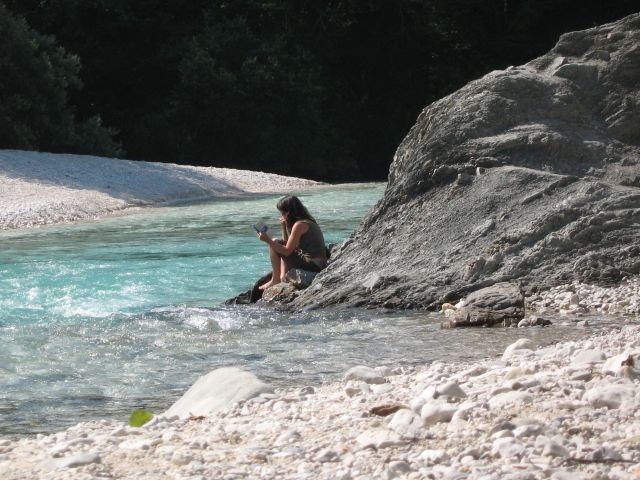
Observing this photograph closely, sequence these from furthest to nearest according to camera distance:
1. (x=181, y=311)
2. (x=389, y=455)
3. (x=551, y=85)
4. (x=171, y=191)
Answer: (x=171, y=191)
(x=551, y=85)
(x=181, y=311)
(x=389, y=455)

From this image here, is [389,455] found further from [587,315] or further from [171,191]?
[171,191]

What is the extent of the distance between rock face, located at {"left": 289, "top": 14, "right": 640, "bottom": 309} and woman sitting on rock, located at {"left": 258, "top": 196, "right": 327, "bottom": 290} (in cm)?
23

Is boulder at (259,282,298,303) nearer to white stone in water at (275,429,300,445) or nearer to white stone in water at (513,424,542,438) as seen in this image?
white stone in water at (275,429,300,445)

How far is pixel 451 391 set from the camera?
Result: 419cm

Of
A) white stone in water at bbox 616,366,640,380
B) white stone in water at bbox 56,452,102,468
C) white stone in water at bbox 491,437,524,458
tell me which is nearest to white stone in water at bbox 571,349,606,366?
white stone in water at bbox 616,366,640,380

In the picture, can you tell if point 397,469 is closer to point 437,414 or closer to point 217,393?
point 437,414

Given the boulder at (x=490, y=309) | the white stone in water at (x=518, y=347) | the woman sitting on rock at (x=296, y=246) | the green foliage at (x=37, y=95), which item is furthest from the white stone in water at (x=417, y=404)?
the green foliage at (x=37, y=95)

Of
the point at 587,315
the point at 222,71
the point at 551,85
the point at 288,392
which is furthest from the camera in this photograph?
the point at 222,71

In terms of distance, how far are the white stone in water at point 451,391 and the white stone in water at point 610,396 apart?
19.3 inches

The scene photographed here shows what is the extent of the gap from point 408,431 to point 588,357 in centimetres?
126

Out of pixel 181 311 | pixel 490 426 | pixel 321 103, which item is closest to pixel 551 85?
pixel 181 311

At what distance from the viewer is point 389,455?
3561 mm

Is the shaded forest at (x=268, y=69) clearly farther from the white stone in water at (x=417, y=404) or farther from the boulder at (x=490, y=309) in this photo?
the white stone in water at (x=417, y=404)

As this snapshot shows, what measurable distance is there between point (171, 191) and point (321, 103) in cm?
1156
